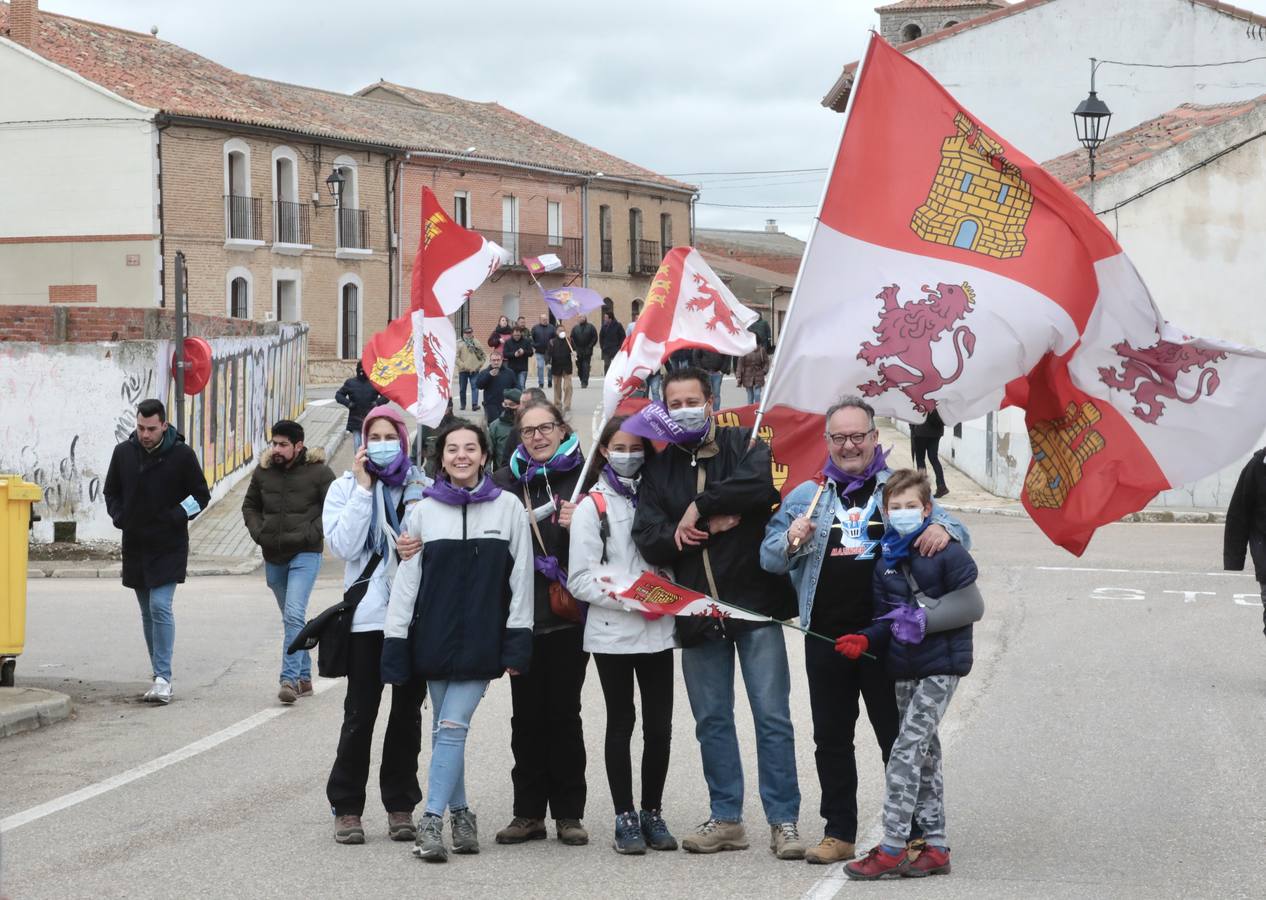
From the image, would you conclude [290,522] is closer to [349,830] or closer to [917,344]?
[349,830]

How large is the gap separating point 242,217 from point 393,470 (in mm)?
41502

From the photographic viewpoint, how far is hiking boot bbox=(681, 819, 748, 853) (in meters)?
6.92

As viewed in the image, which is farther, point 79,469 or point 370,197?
point 370,197

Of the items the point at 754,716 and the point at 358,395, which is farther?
the point at 358,395

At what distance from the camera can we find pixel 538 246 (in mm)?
58750

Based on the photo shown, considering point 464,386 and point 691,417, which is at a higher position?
point 464,386

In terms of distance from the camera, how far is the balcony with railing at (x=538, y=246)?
56938mm

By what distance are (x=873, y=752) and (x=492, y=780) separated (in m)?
2.07

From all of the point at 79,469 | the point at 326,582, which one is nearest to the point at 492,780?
the point at 326,582

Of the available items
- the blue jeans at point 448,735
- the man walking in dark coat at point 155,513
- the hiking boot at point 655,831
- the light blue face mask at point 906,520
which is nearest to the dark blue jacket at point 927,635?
the light blue face mask at point 906,520

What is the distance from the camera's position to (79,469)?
19.0 metres

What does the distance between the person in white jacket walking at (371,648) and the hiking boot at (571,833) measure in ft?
2.05

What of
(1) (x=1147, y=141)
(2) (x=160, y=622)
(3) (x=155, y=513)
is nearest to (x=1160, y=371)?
(3) (x=155, y=513)

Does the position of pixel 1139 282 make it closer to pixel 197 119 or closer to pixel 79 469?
pixel 79 469
